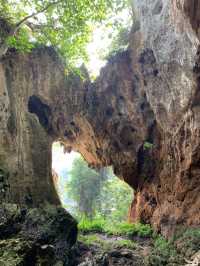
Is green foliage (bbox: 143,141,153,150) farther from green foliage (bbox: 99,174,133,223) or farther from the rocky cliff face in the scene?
green foliage (bbox: 99,174,133,223)

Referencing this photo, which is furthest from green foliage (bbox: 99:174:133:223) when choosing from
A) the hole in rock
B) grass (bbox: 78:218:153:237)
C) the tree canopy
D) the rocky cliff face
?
the tree canopy

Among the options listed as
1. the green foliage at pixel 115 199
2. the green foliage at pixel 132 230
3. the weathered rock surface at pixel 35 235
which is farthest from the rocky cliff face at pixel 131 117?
the green foliage at pixel 115 199

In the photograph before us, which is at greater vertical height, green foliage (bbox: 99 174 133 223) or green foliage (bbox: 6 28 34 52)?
green foliage (bbox: 6 28 34 52)

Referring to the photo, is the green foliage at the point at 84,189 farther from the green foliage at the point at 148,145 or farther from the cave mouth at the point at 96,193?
the green foliage at the point at 148,145

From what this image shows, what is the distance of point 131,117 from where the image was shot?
57.3 feet

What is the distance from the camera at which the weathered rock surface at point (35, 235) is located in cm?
750

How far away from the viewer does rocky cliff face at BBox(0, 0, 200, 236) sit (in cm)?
1252

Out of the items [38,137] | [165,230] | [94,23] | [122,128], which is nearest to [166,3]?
[94,23]

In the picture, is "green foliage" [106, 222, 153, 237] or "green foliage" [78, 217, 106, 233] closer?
"green foliage" [106, 222, 153, 237]

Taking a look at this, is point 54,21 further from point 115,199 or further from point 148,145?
point 115,199

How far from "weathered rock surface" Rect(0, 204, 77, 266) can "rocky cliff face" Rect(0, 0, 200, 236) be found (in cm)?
136

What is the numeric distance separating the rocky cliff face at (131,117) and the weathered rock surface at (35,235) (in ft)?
4.45

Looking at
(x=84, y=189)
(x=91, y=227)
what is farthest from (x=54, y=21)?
(x=84, y=189)

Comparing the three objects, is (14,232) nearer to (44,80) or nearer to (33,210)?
(33,210)
